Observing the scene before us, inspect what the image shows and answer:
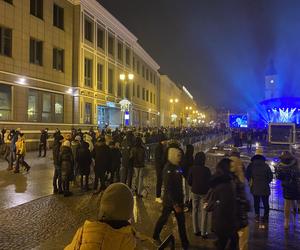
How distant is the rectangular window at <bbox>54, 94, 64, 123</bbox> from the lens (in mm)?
30978

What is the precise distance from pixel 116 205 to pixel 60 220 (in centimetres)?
626

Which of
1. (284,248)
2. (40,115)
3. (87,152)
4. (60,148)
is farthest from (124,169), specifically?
(40,115)

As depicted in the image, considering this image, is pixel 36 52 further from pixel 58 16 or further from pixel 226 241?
pixel 226 241

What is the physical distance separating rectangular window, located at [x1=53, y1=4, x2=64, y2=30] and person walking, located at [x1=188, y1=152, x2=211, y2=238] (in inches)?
1087

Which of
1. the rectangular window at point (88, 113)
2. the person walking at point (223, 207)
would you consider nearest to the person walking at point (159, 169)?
the person walking at point (223, 207)

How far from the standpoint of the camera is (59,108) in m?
31.6

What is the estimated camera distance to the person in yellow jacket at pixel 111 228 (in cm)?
240

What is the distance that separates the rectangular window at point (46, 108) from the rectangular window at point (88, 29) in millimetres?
9485

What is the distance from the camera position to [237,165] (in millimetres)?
6062

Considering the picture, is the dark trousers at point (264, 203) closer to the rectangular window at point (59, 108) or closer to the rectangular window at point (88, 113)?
the rectangular window at point (59, 108)

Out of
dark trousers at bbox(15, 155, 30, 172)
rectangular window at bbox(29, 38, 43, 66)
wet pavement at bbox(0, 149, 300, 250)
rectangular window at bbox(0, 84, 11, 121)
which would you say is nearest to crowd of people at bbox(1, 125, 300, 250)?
wet pavement at bbox(0, 149, 300, 250)

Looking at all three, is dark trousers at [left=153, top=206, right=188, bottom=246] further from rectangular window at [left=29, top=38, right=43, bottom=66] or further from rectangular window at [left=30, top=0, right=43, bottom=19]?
rectangular window at [left=30, top=0, right=43, bottom=19]

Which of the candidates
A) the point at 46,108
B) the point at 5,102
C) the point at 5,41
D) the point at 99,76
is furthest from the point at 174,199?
the point at 99,76

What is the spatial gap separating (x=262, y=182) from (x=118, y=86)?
39.2 m
